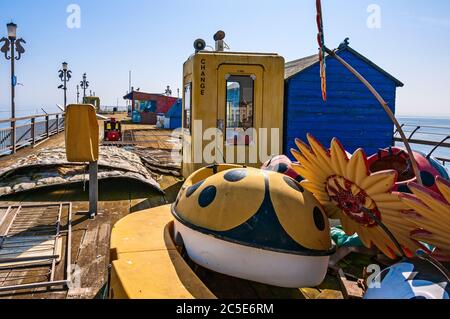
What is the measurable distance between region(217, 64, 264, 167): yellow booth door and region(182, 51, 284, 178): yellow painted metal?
0.02m

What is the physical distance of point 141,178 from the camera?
7.95 meters

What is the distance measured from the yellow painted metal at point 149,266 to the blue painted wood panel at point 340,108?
5.06 meters

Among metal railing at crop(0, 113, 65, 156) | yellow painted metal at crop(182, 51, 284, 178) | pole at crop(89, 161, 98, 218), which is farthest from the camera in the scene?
metal railing at crop(0, 113, 65, 156)

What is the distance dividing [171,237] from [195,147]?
4186mm

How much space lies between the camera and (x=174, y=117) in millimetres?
27984

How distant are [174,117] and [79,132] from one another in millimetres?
22350

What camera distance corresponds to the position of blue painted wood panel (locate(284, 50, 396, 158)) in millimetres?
8820

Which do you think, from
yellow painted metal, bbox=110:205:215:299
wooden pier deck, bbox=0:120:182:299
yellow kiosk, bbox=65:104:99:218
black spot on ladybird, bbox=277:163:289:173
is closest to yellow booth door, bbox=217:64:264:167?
wooden pier deck, bbox=0:120:182:299

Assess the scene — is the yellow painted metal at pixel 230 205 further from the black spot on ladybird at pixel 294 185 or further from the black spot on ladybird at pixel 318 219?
the black spot on ladybird at pixel 318 219

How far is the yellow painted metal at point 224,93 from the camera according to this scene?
26.7 feet

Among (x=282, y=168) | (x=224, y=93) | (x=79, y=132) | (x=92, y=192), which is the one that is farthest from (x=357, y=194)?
(x=224, y=93)

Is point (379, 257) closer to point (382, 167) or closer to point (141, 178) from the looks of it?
point (382, 167)

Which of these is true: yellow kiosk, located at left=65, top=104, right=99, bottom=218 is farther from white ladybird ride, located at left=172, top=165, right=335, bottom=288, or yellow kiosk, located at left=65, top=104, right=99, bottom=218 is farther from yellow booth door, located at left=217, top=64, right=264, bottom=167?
yellow booth door, located at left=217, top=64, right=264, bottom=167
